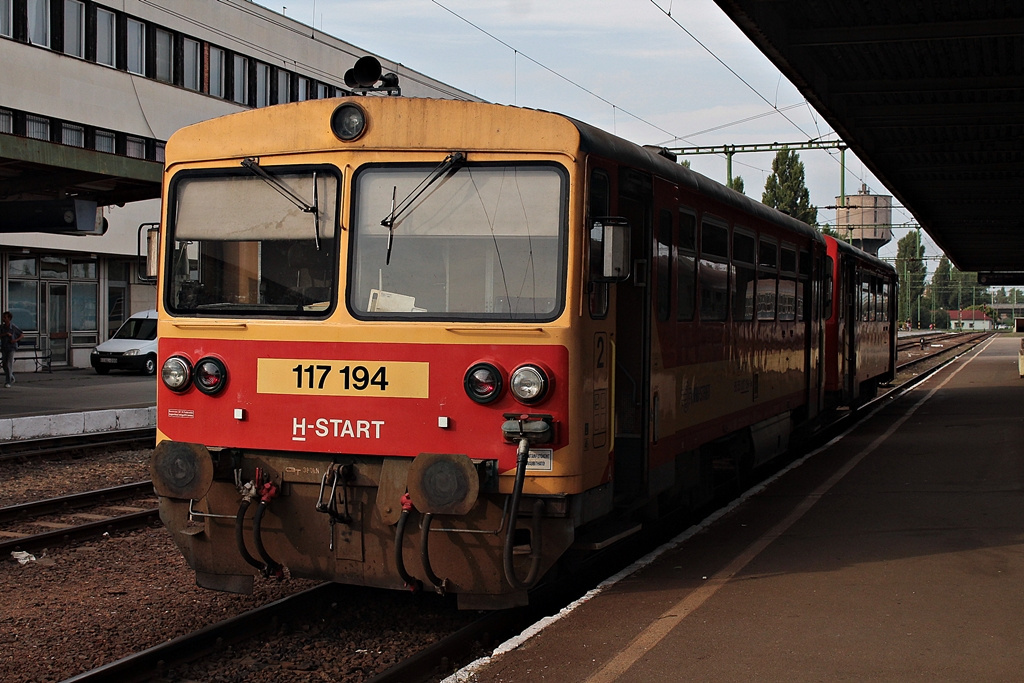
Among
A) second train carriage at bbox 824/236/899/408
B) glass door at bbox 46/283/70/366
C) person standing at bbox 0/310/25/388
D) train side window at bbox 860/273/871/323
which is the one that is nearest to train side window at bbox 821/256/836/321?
second train carriage at bbox 824/236/899/408

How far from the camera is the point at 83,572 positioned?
7.86 meters

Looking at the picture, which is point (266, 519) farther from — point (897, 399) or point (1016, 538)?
point (897, 399)

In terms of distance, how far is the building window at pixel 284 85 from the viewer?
3928cm

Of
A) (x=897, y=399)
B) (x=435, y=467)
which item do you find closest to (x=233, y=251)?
(x=435, y=467)

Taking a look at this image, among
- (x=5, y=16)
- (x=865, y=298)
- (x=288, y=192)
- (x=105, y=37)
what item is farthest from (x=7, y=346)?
(x=288, y=192)

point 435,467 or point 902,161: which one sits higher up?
point 902,161

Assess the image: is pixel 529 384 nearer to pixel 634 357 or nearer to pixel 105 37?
pixel 634 357

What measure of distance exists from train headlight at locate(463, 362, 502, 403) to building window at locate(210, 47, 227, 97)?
3275 centimetres

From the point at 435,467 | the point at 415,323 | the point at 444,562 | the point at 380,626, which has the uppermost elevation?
the point at 415,323

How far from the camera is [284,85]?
39594 millimetres

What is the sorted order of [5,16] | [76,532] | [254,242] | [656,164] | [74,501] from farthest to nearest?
[5,16] < [74,501] < [76,532] < [656,164] < [254,242]

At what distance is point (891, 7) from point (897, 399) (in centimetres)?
1388

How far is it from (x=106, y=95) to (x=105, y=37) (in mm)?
1644

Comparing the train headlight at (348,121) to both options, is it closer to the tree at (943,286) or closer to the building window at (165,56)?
the building window at (165,56)
